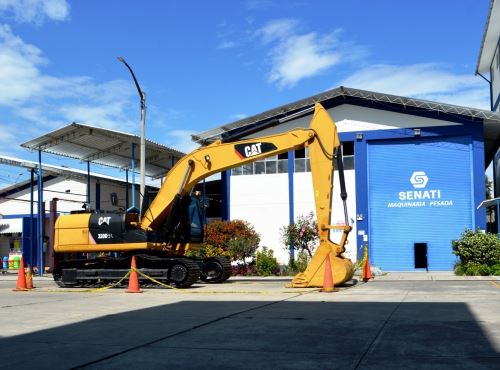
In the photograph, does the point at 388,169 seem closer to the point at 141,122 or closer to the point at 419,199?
the point at 419,199

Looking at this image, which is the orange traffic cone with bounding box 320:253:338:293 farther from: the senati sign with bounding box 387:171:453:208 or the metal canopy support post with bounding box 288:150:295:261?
the senati sign with bounding box 387:171:453:208

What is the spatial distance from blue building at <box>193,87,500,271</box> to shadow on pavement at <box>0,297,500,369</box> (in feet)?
66.0

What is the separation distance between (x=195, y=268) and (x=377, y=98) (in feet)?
58.3

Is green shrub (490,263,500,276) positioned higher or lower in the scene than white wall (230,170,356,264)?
lower

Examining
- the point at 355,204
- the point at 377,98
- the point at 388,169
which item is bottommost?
the point at 355,204

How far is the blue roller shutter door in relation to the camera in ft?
99.4

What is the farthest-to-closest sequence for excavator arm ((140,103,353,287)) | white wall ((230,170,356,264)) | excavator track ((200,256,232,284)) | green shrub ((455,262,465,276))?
white wall ((230,170,356,264)), green shrub ((455,262,465,276)), excavator track ((200,256,232,284)), excavator arm ((140,103,353,287))

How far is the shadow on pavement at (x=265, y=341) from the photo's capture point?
255 inches

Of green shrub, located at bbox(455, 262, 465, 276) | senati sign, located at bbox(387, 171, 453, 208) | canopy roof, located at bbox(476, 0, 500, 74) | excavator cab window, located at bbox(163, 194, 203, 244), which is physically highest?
canopy roof, located at bbox(476, 0, 500, 74)

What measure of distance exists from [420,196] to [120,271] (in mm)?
18628

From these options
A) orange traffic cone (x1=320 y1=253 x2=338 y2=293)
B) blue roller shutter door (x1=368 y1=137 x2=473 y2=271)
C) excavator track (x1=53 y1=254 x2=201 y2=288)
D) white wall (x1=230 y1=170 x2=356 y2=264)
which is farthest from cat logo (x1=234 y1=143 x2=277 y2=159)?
blue roller shutter door (x1=368 y1=137 x2=473 y2=271)

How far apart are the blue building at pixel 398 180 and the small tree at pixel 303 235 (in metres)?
2.03

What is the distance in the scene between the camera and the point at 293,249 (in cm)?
3136

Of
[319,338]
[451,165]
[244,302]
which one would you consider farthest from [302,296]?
[451,165]
